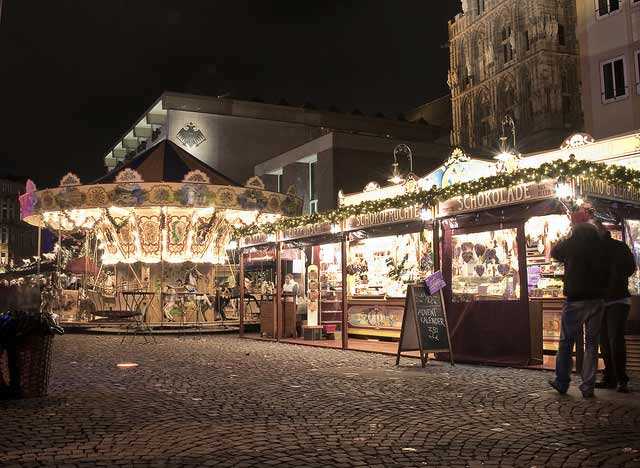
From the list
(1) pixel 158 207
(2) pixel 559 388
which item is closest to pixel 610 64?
(1) pixel 158 207

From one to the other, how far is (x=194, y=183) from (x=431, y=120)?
4547 centimetres

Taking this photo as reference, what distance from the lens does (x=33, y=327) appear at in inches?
289

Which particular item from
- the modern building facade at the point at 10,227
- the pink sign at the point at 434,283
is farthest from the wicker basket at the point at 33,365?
the modern building facade at the point at 10,227

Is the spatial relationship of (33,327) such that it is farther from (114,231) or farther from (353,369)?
(114,231)

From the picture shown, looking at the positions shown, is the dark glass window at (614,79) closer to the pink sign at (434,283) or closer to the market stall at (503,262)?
the market stall at (503,262)

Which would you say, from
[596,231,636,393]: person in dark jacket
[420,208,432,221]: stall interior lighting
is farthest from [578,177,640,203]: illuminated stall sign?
[420,208,432,221]: stall interior lighting

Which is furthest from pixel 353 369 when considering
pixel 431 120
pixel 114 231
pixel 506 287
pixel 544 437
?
pixel 431 120

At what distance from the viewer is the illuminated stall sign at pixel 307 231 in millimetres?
14448

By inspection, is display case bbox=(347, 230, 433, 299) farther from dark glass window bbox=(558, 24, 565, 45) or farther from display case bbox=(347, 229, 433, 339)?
dark glass window bbox=(558, 24, 565, 45)

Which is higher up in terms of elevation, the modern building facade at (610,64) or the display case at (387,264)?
the modern building facade at (610,64)

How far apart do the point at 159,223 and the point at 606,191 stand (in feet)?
48.2

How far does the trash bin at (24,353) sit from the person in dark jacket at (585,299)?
19.3ft

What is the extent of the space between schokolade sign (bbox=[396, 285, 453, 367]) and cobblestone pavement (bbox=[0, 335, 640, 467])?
1.47 ft

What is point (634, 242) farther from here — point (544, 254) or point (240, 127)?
point (240, 127)
